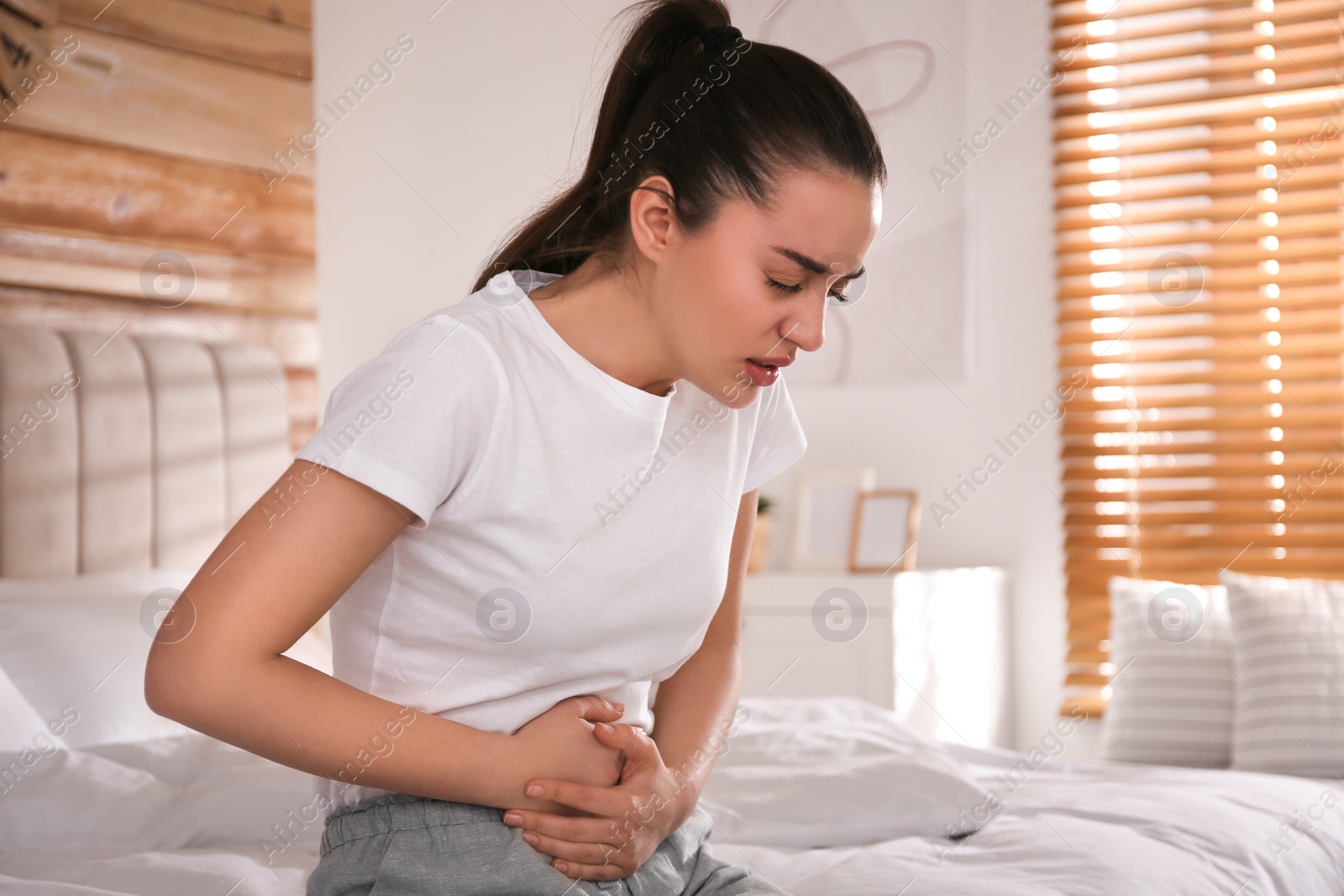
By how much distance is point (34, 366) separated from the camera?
235 centimetres

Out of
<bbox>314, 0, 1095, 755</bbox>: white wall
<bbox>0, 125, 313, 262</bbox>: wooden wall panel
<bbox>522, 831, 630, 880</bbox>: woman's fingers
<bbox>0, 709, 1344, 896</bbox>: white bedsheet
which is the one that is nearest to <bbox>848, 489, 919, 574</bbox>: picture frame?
<bbox>314, 0, 1095, 755</bbox>: white wall

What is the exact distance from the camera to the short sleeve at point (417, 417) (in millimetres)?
839

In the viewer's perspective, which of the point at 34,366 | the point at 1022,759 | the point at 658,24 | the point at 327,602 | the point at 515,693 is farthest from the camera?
the point at 34,366

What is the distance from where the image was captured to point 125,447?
2.50m

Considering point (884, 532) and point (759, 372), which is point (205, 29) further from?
point (759, 372)

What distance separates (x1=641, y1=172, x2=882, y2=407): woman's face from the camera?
981mm

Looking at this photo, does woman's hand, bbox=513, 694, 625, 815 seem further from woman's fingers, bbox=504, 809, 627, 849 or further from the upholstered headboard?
the upholstered headboard

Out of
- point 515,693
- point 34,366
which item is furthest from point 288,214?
point 515,693

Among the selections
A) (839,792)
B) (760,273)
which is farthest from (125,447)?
(760,273)

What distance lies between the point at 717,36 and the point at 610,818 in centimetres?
69

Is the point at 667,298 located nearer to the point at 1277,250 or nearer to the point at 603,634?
the point at 603,634

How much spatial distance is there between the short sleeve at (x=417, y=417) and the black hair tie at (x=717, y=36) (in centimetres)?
37

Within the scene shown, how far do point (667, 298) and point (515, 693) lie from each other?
36cm

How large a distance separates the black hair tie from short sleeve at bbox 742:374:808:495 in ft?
1.14
